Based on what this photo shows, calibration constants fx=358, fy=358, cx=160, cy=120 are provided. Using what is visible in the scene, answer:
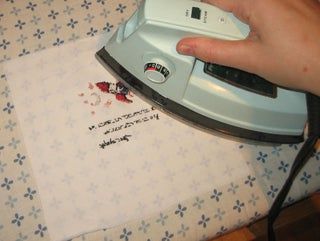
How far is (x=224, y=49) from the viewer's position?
1.71 ft

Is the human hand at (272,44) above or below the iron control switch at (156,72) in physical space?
above

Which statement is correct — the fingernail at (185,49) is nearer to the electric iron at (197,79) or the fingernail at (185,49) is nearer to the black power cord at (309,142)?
the electric iron at (197,79)

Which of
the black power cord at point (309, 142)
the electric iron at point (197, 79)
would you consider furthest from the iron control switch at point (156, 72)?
the black power cord at point (309, 142)

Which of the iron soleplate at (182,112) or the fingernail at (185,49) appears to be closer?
the fingernail at (185,49)

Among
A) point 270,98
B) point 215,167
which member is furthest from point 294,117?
point 215,167

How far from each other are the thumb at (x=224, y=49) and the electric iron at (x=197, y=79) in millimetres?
13

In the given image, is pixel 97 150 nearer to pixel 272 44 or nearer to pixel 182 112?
pixel 182 112

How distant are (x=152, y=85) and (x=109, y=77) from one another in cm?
13

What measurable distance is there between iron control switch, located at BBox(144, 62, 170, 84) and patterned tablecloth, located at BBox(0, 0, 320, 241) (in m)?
0.20

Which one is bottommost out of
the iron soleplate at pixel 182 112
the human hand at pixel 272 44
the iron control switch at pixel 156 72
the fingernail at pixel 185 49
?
the iron soleplate at pixel 182 112

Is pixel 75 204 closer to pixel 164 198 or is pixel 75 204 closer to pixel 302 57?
pixel 164 198

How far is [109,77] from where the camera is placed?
2.39ft

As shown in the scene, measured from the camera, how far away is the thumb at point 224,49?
1.71ft
